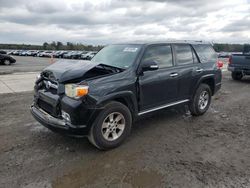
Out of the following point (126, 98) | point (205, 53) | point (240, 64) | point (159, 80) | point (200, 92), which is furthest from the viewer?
point (240, 64)

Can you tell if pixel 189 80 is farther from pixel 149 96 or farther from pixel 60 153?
pixel 60 153

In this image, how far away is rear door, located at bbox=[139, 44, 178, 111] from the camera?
4.73 metres

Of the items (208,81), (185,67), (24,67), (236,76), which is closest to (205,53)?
(208,81)

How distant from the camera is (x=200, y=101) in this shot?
623cm

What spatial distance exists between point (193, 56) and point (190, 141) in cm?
216

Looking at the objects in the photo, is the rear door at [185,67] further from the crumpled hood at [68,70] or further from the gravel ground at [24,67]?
the gravel ground at [24,67]

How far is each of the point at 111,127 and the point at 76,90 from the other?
0.90 m

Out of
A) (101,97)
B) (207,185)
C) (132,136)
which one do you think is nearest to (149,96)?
(132,136)

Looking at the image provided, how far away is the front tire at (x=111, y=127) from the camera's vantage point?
4.00 metres

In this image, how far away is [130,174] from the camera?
3541 millimetres

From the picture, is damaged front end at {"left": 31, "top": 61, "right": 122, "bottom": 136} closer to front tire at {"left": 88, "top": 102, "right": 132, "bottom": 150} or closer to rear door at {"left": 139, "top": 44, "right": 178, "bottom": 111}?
front tire at {"left": 88, "top": 102, "right": 132, "bottom": 150}

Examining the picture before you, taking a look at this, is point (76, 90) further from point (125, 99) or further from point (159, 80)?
point (159, 80)

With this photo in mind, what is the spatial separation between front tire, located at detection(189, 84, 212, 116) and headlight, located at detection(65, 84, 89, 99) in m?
3.02

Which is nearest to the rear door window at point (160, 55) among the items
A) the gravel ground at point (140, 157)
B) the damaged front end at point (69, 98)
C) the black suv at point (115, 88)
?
the black suv at point (115, 88)
